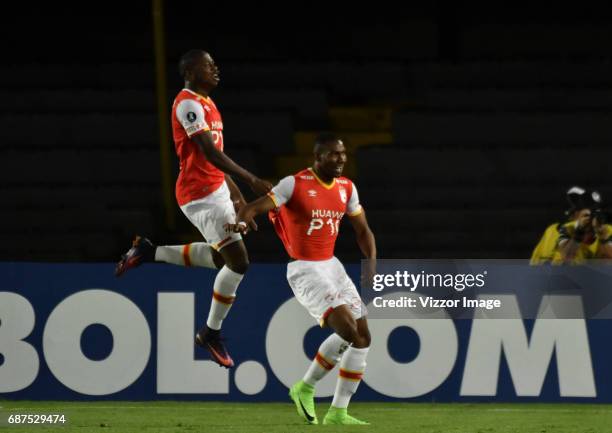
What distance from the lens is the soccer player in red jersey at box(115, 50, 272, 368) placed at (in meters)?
8.76

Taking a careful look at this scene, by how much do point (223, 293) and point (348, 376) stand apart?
3.55ft

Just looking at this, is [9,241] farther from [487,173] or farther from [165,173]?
[487,173]

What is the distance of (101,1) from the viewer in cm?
1919

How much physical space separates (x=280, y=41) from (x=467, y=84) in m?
2.93

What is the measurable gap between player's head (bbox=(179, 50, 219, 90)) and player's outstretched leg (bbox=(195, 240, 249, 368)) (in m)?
0.99

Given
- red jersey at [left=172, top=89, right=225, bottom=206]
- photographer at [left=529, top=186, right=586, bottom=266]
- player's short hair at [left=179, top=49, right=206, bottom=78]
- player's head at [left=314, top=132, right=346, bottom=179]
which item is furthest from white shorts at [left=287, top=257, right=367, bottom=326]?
photographer at [left=529, top=186, right=586, bottom=266]

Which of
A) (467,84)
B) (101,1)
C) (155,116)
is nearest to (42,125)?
(155,116)

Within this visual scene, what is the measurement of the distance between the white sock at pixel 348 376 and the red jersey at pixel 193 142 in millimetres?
1533

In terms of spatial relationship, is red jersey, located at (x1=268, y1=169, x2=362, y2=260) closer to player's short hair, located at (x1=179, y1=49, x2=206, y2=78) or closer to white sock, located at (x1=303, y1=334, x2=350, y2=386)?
white sock, located at (x1=303, y1=334, x2=350, y2=386)

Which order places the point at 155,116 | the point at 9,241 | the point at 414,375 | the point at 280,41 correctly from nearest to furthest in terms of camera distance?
the point at 414,375
the point at 9,241
the point at 155,116
the point at 280,41

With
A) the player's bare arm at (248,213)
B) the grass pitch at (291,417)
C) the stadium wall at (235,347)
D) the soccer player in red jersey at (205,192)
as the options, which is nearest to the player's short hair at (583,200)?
the stadium wall at (235,347)

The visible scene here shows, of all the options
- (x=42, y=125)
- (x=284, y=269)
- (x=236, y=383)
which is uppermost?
(x=42, y=125)

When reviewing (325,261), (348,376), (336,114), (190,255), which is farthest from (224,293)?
(336,114)

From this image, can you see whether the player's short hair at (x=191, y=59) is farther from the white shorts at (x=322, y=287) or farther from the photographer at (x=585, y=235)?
the photographer at (x=585, y=235)
